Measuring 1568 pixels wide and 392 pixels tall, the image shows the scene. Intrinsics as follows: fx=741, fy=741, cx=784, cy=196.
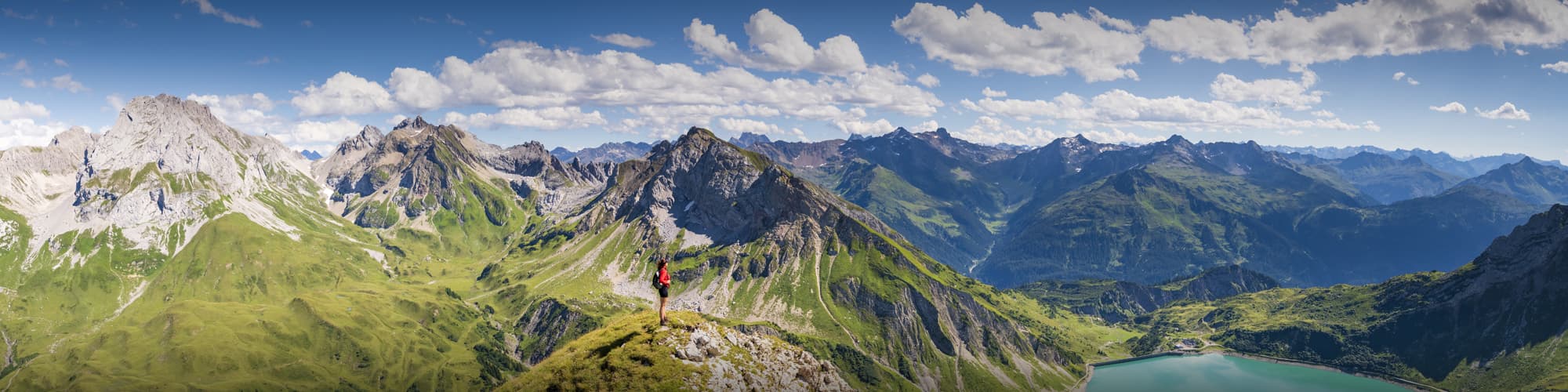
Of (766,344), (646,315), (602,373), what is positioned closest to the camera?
(602,373)

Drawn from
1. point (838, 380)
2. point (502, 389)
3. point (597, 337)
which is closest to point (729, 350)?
point (838, 380)

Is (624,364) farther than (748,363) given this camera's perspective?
No

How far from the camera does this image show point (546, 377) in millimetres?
82938

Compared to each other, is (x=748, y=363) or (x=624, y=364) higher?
(x=748, y=363)

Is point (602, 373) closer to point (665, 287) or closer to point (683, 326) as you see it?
point (683, 326)

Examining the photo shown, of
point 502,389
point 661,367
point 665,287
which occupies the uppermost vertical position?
point 665,287

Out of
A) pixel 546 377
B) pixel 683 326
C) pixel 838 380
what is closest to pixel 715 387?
pixel 683 326

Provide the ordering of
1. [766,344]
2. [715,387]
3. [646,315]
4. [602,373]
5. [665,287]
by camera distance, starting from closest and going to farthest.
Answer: [665,287]
[715,387]
[602,373]
[766,344]
[646,315]

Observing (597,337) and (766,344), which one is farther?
(597,337)

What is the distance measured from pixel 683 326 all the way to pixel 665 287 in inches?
667

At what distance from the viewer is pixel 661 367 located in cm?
7500

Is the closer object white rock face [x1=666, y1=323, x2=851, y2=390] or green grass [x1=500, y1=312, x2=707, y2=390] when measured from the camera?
green grass [x1=500, y1=312, x2=707, y2=390]

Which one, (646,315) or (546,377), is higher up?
(646,315)

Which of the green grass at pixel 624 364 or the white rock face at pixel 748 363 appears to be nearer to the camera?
the green grass at pixel 624 364
